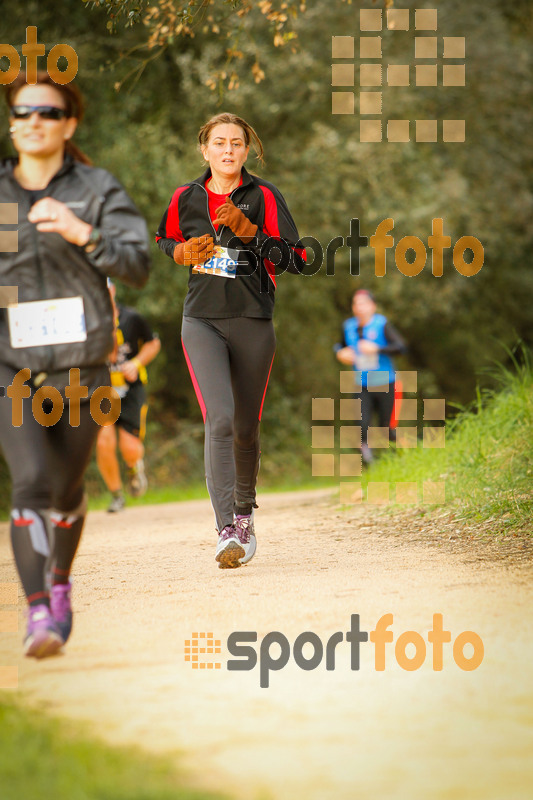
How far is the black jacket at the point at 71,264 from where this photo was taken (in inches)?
162

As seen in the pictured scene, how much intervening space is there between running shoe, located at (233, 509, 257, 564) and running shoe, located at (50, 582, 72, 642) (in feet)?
6.04

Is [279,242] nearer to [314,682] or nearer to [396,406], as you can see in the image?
[314,682]

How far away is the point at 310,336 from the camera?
75.2 ft

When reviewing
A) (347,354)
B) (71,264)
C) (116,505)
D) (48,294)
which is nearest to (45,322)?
(48,294)

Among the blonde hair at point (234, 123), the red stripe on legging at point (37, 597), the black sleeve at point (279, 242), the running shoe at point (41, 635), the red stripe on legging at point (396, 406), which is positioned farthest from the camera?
the red stripe on legging at point (396, 406)

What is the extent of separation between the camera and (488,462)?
8273mm

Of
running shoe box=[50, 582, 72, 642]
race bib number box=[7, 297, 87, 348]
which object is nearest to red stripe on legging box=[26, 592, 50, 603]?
running shoe box=[50, 582, 72, 642]

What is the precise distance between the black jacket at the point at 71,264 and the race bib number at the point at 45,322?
2 cm

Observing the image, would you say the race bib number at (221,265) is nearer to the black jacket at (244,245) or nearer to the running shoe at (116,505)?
the black jacket at (244,245)

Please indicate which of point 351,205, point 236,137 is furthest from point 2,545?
point 351,205

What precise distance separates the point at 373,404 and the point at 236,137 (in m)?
5.83

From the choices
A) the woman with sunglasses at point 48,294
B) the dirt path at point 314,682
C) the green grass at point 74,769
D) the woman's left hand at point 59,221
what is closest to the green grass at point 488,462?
the dirt path at point 314,682

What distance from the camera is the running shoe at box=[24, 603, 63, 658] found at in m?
3.97

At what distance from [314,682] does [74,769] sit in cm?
101
